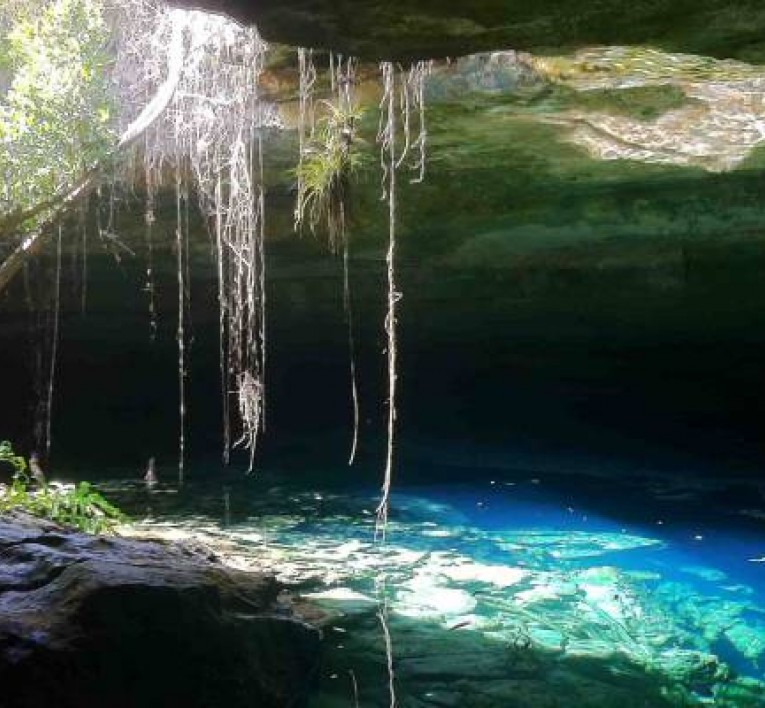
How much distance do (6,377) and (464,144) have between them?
32.7ft

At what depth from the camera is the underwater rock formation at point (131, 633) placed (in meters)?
3.26

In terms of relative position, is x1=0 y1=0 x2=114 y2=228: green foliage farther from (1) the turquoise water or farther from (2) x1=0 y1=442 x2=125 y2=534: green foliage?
(1) the turquoise water

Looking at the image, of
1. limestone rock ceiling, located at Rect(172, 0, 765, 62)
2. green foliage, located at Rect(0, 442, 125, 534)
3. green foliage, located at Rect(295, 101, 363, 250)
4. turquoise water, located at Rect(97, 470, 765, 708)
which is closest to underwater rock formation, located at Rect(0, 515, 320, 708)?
turquoise water, located at Rect(97, 470, 765, 708)

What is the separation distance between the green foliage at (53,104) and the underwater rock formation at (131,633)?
2.96 meters

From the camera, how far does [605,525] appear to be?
23.9 feet

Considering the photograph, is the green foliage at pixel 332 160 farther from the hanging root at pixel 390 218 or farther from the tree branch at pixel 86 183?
the tree branch at pixel 86 183

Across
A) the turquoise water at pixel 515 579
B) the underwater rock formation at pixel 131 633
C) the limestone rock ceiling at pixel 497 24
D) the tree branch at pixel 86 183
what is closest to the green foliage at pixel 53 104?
the tree branch at pixel 86 183

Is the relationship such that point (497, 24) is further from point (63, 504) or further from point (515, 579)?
point (63, 504)

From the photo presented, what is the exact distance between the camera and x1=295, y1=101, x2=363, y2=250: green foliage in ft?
19.6

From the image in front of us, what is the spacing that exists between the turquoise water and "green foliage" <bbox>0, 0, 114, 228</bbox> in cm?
280

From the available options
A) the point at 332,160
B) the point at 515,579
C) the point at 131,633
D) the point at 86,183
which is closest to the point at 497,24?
the point at 131,633

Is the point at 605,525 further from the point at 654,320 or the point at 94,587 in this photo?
the point at 94,587

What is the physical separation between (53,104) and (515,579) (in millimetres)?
4400

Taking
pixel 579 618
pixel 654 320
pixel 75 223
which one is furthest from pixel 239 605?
pixel 654 320
